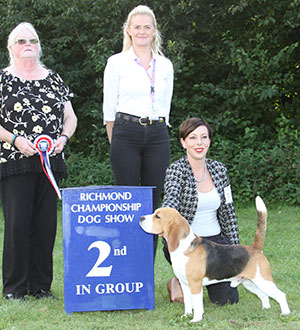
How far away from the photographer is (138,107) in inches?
168

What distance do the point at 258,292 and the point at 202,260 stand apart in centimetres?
59

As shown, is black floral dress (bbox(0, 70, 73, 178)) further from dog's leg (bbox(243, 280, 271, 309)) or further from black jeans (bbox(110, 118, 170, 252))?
dog's leg (bbox(243, 280, 271, 309))

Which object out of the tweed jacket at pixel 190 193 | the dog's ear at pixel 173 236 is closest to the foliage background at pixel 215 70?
the tweed jacket at pixel 190 193

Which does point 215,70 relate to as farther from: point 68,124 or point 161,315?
point 161,315

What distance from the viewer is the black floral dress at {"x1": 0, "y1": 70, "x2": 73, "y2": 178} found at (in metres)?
4.04

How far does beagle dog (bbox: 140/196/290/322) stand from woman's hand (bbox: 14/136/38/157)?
99cm

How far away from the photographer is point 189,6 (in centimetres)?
960

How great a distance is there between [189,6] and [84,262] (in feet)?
22.4

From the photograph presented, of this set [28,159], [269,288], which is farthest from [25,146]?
[269,288]

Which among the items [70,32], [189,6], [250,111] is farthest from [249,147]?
[70,32]

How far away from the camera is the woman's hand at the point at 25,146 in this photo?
156 inches

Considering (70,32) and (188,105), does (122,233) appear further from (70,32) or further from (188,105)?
(70,32)

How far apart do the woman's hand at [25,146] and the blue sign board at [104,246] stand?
0.44 meters

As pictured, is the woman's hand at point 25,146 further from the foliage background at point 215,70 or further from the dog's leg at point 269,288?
the foliage background at point 215,70
